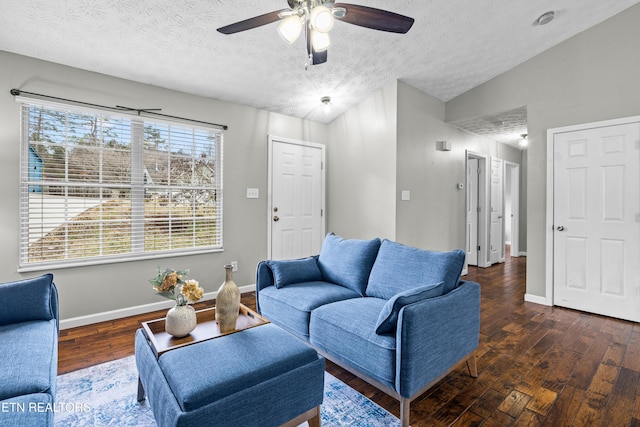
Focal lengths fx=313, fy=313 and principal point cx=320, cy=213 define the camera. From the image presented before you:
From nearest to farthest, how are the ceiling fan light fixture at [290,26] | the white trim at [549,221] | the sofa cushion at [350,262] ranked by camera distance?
1. the ceiling fan light fixture at [290,26]
2. the sofa cushion at [350,262]
3. the white trim at [549,221]

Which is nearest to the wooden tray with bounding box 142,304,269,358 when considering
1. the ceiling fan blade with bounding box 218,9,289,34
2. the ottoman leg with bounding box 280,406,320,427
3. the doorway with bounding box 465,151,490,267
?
the ottoman leg with bounding box 280,406,320,427

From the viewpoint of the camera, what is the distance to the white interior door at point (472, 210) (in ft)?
18.0

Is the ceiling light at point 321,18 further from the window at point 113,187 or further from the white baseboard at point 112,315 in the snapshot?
the white baseboard at point 112,315

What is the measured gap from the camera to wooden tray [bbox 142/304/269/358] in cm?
159

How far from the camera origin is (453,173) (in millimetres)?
4805

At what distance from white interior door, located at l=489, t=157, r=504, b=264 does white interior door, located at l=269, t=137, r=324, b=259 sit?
10.9 ft

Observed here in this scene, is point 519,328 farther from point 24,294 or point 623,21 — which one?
point 24,294

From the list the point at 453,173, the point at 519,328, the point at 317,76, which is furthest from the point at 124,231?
the point at 453,173

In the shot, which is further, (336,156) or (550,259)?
(336,156)

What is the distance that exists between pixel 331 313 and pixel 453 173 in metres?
3.62

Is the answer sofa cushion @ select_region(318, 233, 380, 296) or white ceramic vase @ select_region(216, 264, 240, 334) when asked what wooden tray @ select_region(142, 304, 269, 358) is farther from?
sofa cushion @ select_region(318, 233, 380, 296)

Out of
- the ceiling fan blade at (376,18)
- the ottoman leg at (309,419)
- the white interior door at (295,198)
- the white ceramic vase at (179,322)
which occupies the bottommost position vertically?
the ottoman leg at (309,419)

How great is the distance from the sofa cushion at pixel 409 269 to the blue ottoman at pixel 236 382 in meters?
0.92

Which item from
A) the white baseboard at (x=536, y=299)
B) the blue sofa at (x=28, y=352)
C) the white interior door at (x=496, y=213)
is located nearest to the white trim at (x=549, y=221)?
the white baseboard at (x=536, y=299)
